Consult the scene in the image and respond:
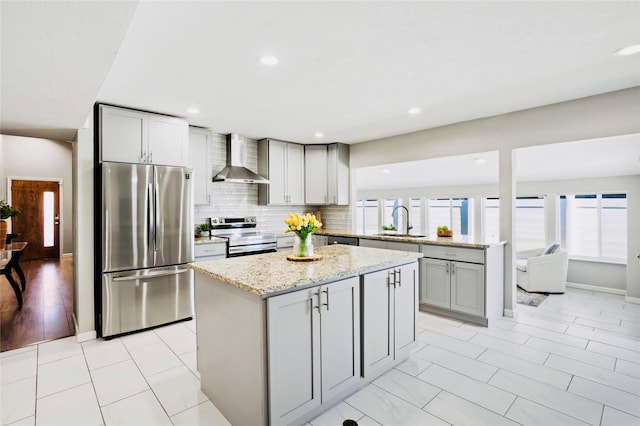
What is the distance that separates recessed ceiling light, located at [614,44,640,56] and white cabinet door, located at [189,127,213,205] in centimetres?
435

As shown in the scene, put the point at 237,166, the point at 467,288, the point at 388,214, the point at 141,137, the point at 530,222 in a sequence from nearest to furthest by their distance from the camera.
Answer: the point at 141,137
the point at 467,288
the point at 237,166
the point at 530,222
the point at 388,214

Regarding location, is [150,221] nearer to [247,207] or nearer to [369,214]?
[247,207]

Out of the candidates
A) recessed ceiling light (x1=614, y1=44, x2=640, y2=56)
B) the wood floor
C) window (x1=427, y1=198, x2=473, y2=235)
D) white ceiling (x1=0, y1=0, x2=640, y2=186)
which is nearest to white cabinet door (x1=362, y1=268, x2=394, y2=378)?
white ceiling (x1=0, y1=0, x2=640, y2=186)

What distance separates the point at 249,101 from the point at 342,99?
3.17 ft

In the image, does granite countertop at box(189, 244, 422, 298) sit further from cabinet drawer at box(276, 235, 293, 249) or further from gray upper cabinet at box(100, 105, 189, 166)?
cabinet drawer at box(276, 235, 293, 249)

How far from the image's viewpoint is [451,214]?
784cm

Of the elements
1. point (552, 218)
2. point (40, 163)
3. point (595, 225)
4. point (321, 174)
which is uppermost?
point (40, 163)

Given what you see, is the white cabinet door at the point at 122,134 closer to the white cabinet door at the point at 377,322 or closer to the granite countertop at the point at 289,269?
the granite countertop at the point at 289,269

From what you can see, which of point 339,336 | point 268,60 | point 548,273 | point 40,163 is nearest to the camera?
point 339,336

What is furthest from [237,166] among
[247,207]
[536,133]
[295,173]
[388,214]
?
[388,214]

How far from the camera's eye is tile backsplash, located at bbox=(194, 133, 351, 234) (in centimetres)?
484

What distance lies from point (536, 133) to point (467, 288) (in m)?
1.89

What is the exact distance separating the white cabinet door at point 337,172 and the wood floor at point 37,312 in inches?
156

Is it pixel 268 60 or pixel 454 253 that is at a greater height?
pixel 268 60
